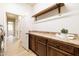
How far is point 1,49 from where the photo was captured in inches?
87.4

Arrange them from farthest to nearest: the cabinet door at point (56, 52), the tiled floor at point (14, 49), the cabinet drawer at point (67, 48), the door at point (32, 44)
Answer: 1. the door at point (32, 44)
2. the tiled floor at point (14, 49)
3. the cabinet door at point (56, 52)
4. the cabinet drawer at point (67, 48)

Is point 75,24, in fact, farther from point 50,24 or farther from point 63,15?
point 50,24

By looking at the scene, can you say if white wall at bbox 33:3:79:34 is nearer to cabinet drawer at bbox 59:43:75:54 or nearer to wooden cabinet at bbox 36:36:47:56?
wooden cabinet at bbox 36:36:47:56

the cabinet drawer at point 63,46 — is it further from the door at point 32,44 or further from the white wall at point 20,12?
the door at point 32,44

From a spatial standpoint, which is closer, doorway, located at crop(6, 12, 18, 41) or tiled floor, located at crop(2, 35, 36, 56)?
doorway, located at crop(6, 12, 18, 41)

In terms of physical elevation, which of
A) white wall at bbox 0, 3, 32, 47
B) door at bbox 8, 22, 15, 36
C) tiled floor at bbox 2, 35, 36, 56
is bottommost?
tiled floor at bbox 2, 35, 36, 56

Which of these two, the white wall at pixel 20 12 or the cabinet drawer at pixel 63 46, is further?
the white wall at pixel 20 12

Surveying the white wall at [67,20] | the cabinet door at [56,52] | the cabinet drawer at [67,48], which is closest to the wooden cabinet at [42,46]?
the cabinet door at [56,52]

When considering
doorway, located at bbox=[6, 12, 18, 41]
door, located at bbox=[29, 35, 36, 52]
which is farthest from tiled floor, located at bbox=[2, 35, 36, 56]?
door, located at bbox=[29, 35, 36, 52]

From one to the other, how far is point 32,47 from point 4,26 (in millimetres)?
1319

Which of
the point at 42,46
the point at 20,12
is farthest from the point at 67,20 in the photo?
the point at 20,12

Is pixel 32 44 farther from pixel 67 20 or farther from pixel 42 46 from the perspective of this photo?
pixel 67 20

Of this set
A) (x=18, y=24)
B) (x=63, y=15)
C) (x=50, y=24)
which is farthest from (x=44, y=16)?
(x=18, y=24)

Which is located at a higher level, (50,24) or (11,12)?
(11,12)
